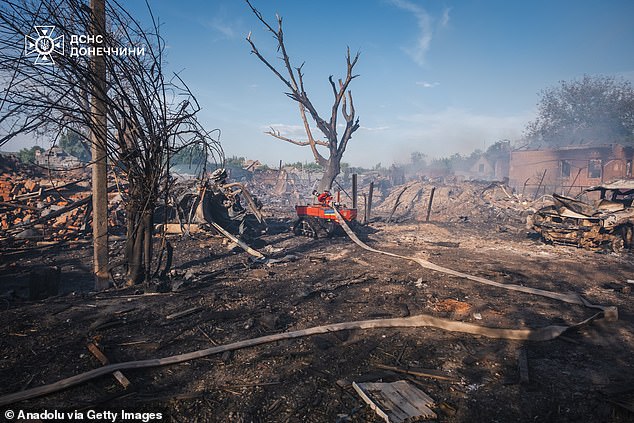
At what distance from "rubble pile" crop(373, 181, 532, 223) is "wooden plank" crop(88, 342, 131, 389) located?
16537mm

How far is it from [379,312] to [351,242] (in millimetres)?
6879

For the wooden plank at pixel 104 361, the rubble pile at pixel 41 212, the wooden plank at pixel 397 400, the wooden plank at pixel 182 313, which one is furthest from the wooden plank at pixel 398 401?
the rubble pile at pixel 41 212

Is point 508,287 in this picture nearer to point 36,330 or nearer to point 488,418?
point 488,418

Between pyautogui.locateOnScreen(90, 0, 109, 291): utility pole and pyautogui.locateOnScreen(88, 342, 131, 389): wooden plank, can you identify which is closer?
pyautogui.locateOnScreen(88, 342, 131, 389): wooden plank

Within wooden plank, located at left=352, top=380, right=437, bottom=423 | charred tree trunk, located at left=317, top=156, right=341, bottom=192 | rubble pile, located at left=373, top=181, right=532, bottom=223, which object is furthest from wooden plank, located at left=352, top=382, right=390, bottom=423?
charred tree trunk, located at left=317, top=156, right=341, bottom=192

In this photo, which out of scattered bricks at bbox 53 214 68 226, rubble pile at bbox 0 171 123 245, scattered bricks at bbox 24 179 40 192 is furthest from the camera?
scattered bricks at bbox 24 179 40 192

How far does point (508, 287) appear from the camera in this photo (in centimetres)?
673

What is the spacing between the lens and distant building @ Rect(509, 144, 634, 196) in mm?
31375

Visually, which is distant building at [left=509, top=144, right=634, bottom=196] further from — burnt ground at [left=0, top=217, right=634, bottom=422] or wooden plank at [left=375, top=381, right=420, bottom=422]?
wooden plank at [left=375, top=381, right=420, bottom=422]

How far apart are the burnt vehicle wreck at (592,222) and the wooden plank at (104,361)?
13.7m

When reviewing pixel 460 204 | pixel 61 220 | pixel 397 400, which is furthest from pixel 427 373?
pixel 460 204

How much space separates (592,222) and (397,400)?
1237 cm

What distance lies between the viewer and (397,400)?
9.70 ft

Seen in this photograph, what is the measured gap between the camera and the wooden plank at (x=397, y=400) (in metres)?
2.77
